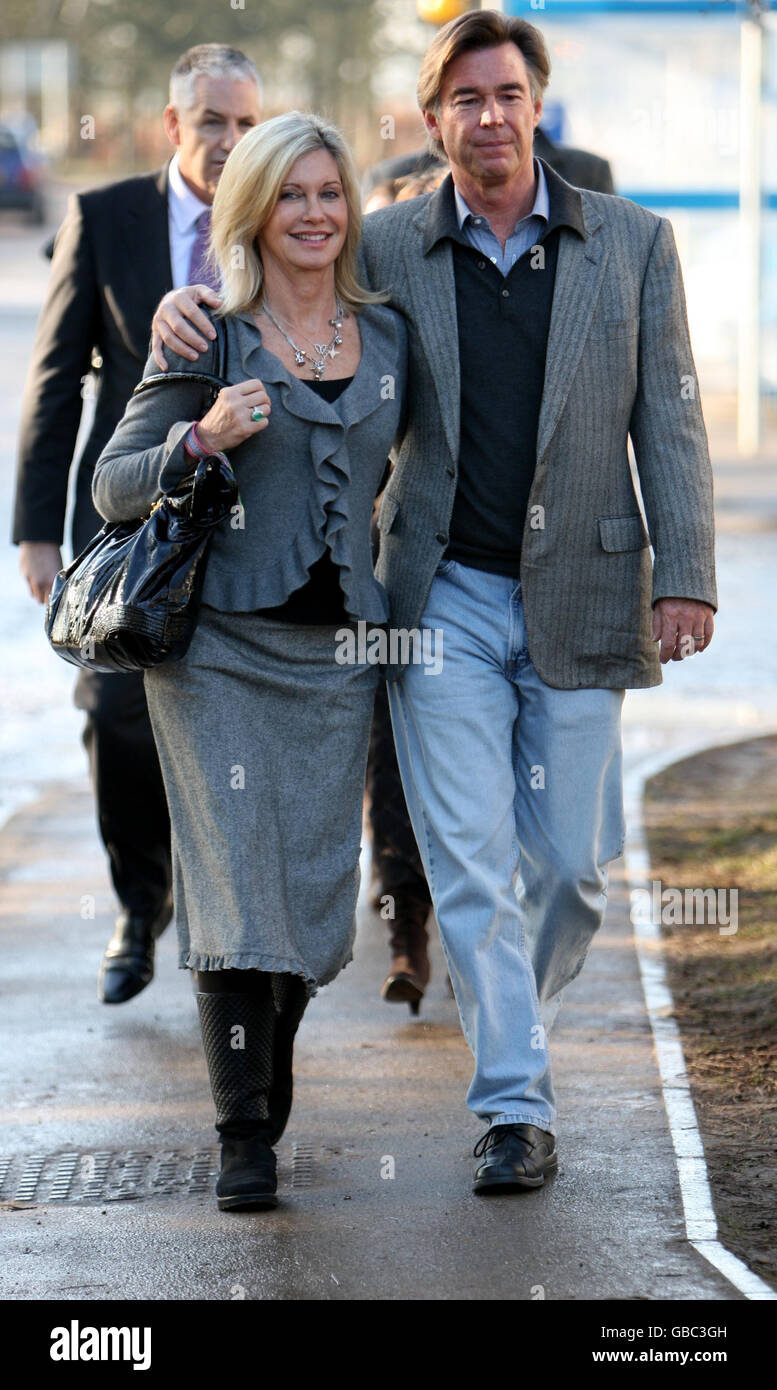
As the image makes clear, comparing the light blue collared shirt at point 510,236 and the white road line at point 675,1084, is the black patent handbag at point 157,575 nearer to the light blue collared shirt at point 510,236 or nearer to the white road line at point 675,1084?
the light blue collared shirt at point 510,236

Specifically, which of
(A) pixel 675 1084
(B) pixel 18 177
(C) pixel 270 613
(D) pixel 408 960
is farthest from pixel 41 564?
(B) pixel 18 177

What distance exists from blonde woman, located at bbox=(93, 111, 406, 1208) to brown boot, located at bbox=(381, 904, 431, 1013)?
1.23m

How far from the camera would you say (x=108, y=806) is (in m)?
5.82

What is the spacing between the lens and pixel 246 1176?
163 inches

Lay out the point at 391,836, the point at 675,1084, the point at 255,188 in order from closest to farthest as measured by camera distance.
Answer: the point at 255,188 < the point at 675,1084 < the point at 391,836

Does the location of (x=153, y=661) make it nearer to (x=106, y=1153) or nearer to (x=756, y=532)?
(x=106, y=1153)

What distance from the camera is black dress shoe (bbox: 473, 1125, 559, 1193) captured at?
4156mm

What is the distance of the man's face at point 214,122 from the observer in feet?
18.2

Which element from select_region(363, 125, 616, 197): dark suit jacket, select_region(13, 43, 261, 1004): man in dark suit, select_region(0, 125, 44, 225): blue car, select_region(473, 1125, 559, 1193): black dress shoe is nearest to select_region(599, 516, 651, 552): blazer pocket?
select_region(473, 1125, 559, 1193): black dress shoe

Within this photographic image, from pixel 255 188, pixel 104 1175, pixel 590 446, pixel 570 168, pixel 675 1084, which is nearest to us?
pixel 255 188

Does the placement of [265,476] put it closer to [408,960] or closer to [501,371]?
[501,371]

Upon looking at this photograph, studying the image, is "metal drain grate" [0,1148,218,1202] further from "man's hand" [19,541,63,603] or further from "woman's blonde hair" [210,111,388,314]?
"woman's blonde hair" [210,111,388,314]

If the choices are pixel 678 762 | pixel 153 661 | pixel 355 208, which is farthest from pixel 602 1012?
pixel 678 762

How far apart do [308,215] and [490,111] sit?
477mm
